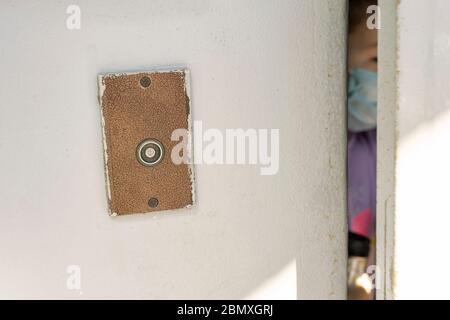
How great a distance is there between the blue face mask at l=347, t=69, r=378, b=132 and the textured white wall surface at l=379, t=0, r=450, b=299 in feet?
2.29

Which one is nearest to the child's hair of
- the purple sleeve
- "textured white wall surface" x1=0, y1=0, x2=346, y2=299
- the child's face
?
the child's face

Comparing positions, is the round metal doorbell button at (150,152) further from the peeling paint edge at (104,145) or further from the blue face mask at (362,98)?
the blue face mask at (362,98)

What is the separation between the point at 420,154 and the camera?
0.77m

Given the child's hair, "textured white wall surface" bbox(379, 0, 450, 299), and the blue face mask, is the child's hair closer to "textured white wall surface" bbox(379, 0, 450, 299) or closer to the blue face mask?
the blue face mask

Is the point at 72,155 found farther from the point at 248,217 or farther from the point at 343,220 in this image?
the point at 343,220

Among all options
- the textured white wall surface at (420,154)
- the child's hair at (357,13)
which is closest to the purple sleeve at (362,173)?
the child's hair at (357,13)

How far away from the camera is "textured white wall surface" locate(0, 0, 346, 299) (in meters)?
0.81

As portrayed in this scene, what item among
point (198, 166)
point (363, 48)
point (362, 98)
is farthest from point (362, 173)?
point (198, 166)

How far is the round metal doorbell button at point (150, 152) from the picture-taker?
84 cm

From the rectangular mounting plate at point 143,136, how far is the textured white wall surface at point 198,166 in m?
0.02

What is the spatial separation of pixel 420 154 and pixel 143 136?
0.37 m

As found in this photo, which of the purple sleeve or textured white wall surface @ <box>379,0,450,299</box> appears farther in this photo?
the purple sleeve
